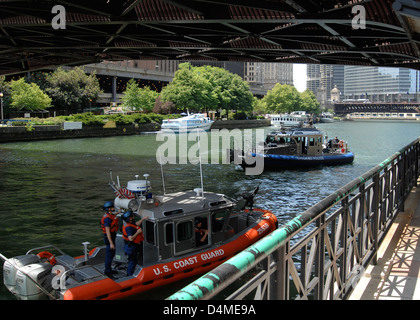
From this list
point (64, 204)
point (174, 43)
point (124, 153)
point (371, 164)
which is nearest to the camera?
point (64, 204)

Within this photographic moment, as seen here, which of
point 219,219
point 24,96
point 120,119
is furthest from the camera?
point 120,119

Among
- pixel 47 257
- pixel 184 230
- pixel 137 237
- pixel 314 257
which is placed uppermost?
pixel 314 257

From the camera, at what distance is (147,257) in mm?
12820

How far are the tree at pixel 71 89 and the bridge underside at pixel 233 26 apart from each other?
56.8m

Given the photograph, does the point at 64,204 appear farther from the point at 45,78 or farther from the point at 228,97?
the point at 228,97

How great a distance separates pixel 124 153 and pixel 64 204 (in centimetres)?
2680

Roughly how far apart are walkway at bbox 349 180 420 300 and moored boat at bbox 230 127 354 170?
1159 inches

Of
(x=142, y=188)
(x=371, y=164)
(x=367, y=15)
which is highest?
(x=367, y=15)

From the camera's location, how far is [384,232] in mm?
9570

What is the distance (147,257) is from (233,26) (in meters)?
13.7

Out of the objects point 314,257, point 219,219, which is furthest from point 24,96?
point 314,257

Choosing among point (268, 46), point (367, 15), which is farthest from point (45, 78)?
point (367, 15)

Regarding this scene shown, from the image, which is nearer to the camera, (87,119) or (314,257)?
(314,257)

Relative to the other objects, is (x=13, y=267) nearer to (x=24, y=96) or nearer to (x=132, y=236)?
(x=132, y=236)
